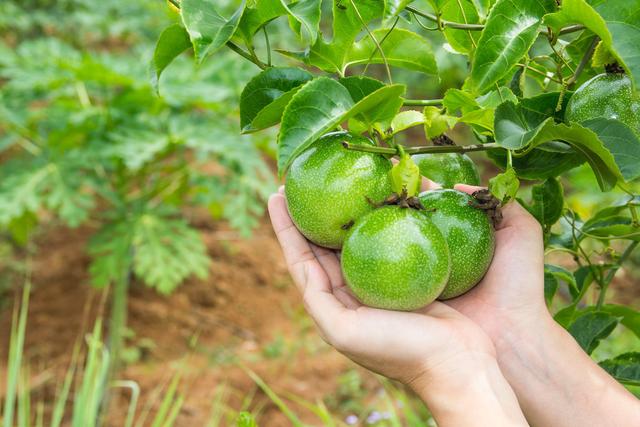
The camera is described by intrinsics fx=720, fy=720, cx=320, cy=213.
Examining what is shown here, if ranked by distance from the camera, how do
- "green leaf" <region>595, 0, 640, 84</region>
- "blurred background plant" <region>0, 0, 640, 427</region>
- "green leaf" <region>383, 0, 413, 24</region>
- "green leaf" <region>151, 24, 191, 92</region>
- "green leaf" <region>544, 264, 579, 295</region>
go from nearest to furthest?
"green leaf" <region>595, 0, 640, 84</region>, "green leaf" <region>383, 0, 413, 24</region>, "green leaf" <region>151, 24, 191, 92</region>, "green leaf" <region>544, 264, 579, 295</region>, "blurred background plant" <region>0, 0, 640, 427</region>

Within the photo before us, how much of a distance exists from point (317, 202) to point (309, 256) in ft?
0.77

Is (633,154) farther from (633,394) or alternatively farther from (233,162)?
(233,162)

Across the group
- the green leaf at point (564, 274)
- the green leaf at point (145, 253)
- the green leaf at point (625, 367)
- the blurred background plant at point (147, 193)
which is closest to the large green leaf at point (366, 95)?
the green leaf at point (564, 274)

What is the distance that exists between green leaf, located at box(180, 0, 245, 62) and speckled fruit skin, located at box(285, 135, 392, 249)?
0.28 metres

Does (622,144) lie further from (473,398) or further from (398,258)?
(473,398)

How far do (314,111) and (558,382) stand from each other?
27.3 inches

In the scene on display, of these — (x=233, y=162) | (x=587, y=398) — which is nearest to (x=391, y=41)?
(x=587, y=398)

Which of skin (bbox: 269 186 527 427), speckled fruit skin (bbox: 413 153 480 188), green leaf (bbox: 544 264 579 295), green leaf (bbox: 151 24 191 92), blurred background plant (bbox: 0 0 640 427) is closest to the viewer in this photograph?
green leaf (bbox: 151 24 191 92)

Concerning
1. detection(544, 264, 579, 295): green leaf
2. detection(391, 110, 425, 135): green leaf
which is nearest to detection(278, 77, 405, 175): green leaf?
detection(391, 110, 425, 135): green leaf

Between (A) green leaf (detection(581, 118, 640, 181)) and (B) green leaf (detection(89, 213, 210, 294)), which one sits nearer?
(A) green leaf (detection(581, 118, 640, 181))

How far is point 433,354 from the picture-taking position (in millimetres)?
1197

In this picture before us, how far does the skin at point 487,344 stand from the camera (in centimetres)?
118

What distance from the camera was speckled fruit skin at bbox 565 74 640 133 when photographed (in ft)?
3.38

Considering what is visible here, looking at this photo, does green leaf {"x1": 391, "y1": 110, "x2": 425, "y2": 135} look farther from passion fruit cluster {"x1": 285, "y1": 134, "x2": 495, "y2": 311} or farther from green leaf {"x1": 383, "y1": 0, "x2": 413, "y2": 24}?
green leaf {"x1": 383, "y1": 0, "x2": 413, "y2": 24}
